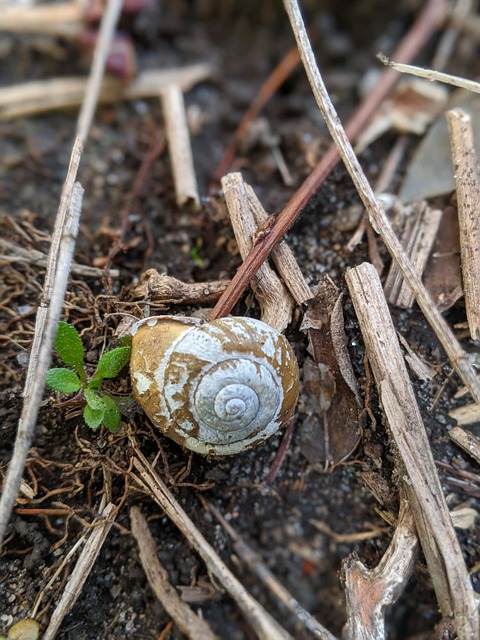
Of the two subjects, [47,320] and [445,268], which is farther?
[445,268]

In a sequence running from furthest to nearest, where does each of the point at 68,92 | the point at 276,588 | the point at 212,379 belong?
the point at 68,92 < the point at 212,379 < the point at 276,588

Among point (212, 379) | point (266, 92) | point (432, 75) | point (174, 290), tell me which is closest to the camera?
point (212, 379)

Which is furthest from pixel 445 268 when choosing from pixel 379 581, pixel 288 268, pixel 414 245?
pixel 379 581

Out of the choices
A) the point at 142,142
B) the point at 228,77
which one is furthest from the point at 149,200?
the point at 228,77

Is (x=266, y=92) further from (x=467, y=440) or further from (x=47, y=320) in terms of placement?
(x=467, y=440)

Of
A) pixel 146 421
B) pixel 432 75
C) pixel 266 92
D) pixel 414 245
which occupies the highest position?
pixel 266 92

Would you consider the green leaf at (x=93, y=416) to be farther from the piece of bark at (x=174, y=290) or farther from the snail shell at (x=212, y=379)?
the piece of bark at (x=174, y=290)

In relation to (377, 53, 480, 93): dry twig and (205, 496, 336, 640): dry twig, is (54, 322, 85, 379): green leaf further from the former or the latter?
(377, 53, 480, 93): dry twig

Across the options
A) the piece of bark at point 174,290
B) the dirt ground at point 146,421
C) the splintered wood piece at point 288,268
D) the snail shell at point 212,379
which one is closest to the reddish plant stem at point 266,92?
the dirt ground at point 146,421
